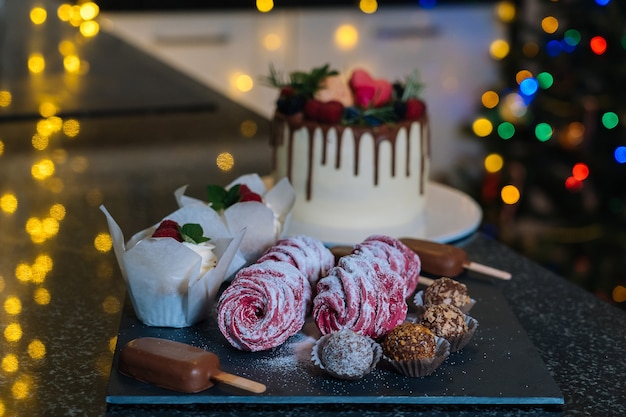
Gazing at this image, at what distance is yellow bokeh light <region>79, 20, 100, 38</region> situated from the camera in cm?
252

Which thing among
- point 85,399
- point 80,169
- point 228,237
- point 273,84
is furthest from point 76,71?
point 85,399

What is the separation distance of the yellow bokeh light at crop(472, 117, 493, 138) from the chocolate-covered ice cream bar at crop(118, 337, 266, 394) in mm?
3122

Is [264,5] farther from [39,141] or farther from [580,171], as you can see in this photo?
→ [39,141]

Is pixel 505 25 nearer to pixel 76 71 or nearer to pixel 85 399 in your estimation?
pixel 76 71

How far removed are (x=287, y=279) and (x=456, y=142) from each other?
3.24 m

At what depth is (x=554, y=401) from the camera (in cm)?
90

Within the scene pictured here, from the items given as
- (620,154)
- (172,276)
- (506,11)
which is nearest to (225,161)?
(172,276)

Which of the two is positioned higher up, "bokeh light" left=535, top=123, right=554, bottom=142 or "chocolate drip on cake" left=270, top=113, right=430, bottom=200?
"chocolate drip on cake" left=270, top=113, right=430, bottom=200

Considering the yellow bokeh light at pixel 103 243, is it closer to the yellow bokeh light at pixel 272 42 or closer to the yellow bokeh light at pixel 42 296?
the yellow bokeh light at pixel 42 296

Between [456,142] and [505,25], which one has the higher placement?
[505,25]

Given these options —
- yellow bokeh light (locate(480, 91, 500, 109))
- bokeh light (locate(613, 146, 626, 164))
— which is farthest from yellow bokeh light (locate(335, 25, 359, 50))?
bokeh light (locate(613, 146, 626, 164))

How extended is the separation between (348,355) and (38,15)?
1.78m

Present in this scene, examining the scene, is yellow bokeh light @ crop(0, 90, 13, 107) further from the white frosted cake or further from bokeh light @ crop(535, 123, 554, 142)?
bokeh light @ crop(535, 123, 554, 142)

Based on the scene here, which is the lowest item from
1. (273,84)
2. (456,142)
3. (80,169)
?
(456,142)
